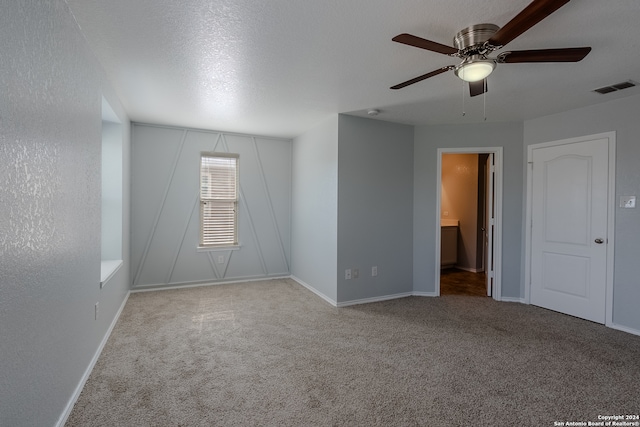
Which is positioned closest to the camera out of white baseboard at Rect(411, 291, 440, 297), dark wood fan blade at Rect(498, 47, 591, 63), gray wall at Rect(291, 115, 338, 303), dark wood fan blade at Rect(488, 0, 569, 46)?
dark wood fan blade at Rect(488, 0, 569, 46)

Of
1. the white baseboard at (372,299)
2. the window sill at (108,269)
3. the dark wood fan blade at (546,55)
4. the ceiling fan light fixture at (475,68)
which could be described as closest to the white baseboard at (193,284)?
the window sill at (108,269)

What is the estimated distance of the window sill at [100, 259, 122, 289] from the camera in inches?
110

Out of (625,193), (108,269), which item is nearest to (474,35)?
(625,193)

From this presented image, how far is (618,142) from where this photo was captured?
10.9ft

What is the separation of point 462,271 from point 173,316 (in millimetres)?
5197

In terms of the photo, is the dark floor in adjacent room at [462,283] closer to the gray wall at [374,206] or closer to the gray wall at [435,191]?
the gray wall at [435,191]

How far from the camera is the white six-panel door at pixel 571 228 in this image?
3.48 meters

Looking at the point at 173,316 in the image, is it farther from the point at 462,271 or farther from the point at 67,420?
the point at 462,271

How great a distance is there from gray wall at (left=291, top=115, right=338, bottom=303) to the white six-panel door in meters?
2.62

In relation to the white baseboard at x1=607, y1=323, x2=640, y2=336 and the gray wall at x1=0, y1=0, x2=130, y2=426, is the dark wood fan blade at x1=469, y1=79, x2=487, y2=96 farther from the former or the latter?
the white baseboard at x1=607, y1=323, x2=640, y2=336

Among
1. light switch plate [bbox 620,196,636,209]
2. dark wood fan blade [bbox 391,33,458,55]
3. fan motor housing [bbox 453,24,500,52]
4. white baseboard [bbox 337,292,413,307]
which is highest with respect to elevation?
fan motor housing [bbox 453,24,500,52]

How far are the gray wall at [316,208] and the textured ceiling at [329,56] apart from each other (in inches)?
24.2

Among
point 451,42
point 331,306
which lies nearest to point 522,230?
point 331,306

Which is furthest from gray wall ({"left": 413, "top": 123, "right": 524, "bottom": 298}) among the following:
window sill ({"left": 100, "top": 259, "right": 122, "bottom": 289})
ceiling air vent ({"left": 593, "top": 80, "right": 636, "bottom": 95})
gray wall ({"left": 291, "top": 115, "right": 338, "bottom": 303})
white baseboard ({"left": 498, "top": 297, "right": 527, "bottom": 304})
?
window sill ({"left": 100, "top": 259, "right": 122, "bottom": 289})
